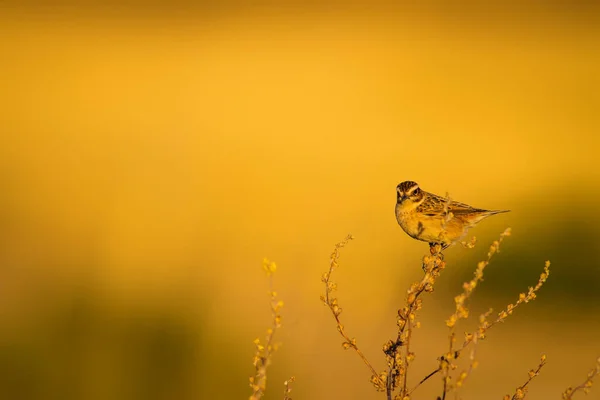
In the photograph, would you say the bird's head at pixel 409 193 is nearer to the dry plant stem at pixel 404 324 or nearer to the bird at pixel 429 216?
the bird at pixel 429 216

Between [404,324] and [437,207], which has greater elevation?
[437,207]

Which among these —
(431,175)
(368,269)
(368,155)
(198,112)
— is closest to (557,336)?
(368,269)

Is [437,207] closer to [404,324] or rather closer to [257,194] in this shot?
[404,324]

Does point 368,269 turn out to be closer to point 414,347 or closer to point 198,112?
point 414,347

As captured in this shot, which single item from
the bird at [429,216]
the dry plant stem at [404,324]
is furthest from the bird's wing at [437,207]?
the dry plant stem at [404,324]

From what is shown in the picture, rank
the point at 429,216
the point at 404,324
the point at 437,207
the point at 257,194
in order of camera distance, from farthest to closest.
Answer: the point at 257,194, the point at 437,207, the point at 429,216, the point at 404,324

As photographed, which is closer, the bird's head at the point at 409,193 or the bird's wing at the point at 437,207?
the bird's wing at the point at 437,207

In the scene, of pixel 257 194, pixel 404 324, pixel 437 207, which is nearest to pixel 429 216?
pixel 437 207
